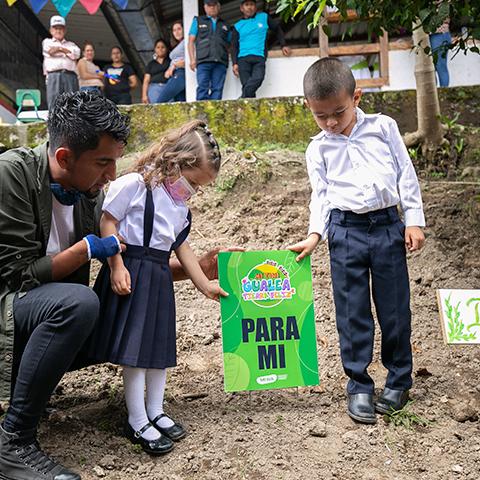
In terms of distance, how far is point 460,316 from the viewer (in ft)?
9.62

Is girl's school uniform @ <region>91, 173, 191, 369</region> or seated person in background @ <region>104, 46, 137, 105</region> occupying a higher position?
seated person in background @ <region>104, 46, 137, 105</region>

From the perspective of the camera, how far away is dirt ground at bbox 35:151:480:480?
2178mm

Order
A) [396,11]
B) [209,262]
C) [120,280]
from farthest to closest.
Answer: [396,11]
[209,262]
[120,280]

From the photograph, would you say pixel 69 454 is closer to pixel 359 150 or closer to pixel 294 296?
pixel 294 296

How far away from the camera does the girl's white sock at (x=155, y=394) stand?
2340 mm

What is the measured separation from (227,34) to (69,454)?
6.00 meters

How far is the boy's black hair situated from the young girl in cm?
46

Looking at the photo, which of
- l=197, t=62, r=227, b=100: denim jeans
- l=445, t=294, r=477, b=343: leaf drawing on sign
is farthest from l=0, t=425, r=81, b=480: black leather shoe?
l=197, t=62, r=227, b=100: denim jeans

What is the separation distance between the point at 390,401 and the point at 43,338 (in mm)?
1412

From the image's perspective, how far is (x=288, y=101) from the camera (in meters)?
5.88

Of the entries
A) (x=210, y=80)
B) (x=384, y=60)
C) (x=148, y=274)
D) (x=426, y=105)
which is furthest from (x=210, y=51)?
(x=148, y=274)

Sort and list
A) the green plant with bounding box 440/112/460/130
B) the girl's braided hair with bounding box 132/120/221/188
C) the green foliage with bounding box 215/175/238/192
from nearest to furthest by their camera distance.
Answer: the girl's braided hair with bounding box 132/120/221/188 → the green foliage with bounding box 215/175/238/192 → the green plant with bounding box 440/112/460/130

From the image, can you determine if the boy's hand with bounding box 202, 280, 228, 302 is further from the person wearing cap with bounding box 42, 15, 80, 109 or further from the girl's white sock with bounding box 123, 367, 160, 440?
the person wearing cap with bounding box 42, 15, 80, 109

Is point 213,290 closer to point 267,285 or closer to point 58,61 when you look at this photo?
point 267,285
